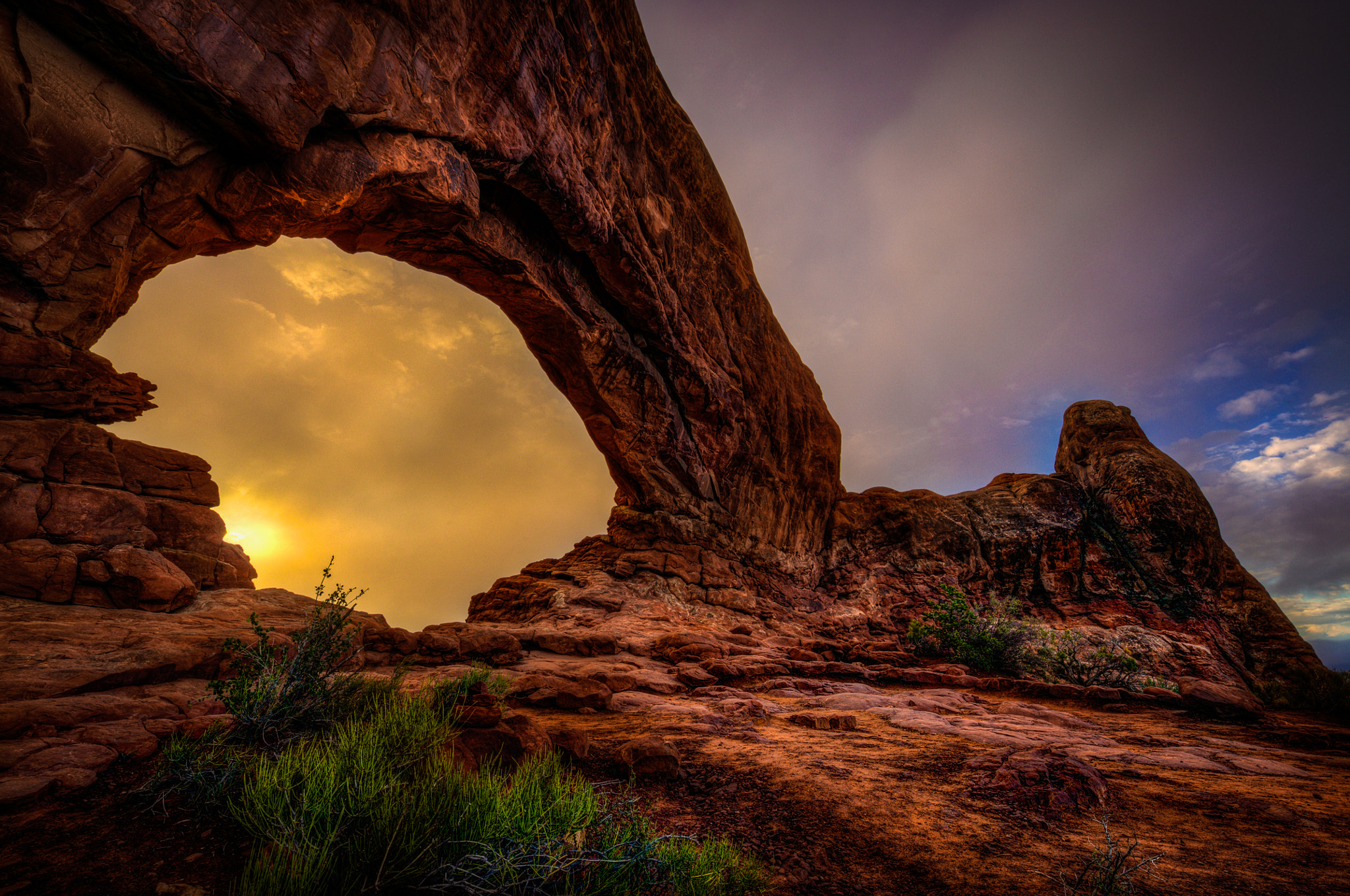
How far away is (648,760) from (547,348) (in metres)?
12.7

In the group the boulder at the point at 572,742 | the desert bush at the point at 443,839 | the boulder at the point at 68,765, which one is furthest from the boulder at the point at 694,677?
the boulder at the point at 68,765

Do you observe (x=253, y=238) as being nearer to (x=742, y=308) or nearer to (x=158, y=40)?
(x=158, y=40)

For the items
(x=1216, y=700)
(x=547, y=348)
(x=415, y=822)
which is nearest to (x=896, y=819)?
(x=415, y=822)

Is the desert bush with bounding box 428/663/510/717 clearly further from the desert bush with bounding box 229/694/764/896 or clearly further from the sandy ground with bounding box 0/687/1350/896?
the desert bush with bounding box 229/694/764/896

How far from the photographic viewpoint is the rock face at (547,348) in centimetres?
626

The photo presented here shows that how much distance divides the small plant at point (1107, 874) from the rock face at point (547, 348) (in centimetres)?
490

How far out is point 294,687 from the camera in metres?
3.62

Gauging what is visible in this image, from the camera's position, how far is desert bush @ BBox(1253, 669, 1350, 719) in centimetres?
937

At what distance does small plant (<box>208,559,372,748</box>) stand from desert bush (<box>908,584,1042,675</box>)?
1274 centimetres

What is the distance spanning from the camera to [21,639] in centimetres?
481

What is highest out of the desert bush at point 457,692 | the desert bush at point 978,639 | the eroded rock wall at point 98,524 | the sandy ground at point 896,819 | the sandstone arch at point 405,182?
the sandstone arch at point 405,182

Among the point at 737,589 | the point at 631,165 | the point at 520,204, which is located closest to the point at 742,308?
the point at 631,165

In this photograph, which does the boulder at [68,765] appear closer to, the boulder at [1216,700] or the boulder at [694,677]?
the boulder at [694,677]

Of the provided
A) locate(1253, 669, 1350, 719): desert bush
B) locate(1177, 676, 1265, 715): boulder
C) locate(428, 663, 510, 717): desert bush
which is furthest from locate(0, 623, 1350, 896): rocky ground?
locate(1253, 669, 1350, 719): desert bush
